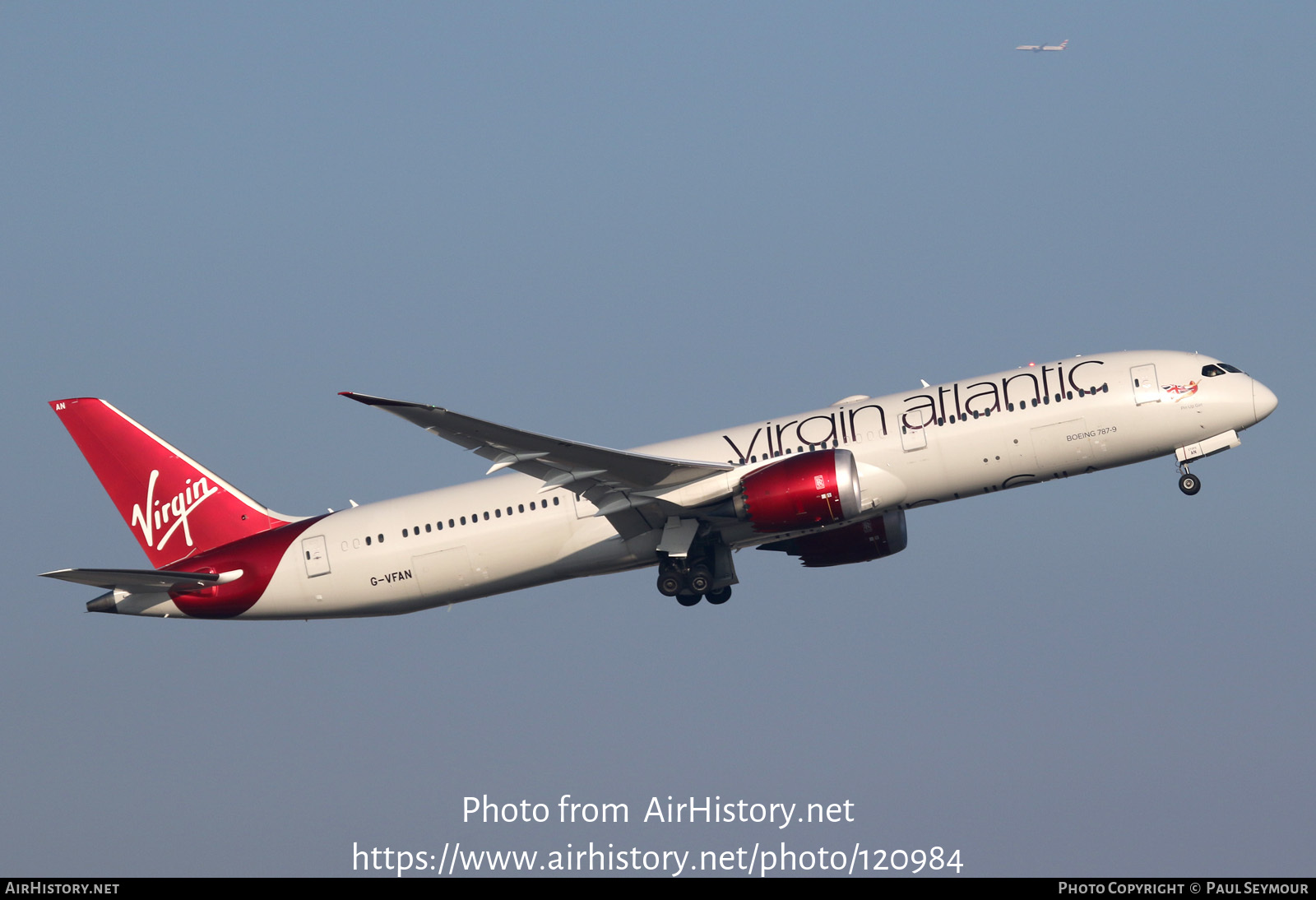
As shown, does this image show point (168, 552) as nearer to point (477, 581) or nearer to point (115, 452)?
point (115, 452)

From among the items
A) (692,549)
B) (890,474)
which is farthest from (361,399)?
(890,474)

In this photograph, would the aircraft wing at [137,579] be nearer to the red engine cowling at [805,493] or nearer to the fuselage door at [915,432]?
the red engine cowling at [805,493]

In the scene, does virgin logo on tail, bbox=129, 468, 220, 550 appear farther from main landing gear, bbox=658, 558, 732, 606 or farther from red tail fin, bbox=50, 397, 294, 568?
main landing gear, bbox=658, 558, 732, 606

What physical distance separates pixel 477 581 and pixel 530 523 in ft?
7.50

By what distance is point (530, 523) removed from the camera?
130 ft

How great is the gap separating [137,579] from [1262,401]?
101 ft

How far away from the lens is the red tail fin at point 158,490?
1709 inches

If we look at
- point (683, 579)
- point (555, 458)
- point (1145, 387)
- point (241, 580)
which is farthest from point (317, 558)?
point (1145, 387)

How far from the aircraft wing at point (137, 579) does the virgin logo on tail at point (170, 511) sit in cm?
229

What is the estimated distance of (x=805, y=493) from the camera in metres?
36.4

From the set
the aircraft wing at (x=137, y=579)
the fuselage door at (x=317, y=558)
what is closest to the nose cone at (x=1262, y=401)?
the fuselage door at (x=317, y=558)

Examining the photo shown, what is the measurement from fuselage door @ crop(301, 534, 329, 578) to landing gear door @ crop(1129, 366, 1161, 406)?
2262 cm

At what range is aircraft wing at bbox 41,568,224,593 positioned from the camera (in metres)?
38.2

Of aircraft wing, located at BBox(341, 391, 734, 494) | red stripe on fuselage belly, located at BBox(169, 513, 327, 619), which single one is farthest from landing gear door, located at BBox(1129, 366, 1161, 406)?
red stripe on fuselage belly, located at BBox(169, 513, 327, 619)
